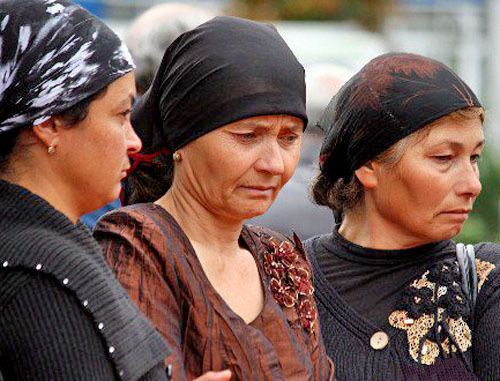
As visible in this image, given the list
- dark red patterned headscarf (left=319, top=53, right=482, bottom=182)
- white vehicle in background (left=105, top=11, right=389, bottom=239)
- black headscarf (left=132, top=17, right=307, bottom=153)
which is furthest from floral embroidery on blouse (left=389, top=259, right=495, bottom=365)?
black headscarf (left=132, top=17, right=307, bottom=153)

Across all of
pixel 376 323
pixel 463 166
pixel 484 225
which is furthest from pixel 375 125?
pixel 484 225

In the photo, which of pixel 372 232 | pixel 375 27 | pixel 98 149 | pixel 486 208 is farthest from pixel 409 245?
pixel 375 27

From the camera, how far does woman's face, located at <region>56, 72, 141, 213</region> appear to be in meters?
2.44

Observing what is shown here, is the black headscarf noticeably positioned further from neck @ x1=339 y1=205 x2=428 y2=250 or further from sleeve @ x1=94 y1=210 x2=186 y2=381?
neck @ x1=339 y1=205 x2=428 y2=250

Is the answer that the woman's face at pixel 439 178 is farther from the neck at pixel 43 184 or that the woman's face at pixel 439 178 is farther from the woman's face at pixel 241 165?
the neck at pixel 43 184

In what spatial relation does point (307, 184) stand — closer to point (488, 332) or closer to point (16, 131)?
point (488, 332)

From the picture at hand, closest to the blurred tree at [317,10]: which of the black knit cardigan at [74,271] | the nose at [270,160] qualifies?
the nose at [270,160]

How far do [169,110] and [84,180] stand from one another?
1.80 ft

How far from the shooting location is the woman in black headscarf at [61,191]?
222 cm

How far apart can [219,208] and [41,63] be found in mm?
753

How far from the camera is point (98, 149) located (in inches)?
97.3

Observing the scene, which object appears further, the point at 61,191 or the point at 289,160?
the point at 289,160

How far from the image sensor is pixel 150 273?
2695 mm

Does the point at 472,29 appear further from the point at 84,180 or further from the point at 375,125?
the point at 84,180
